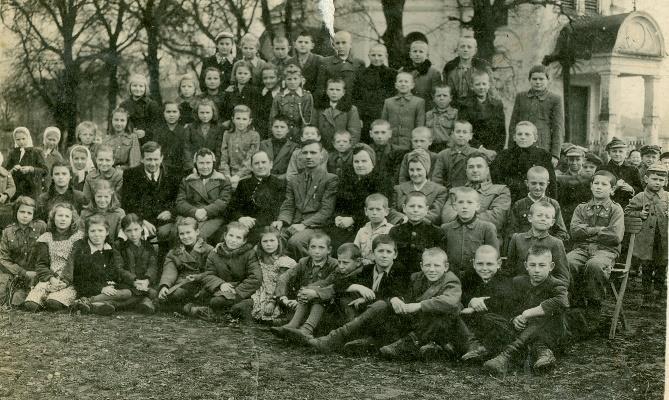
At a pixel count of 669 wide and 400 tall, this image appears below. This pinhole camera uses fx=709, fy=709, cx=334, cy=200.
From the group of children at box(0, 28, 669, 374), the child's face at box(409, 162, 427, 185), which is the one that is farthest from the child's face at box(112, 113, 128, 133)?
the child's face at box(409, 162, 427, 185)

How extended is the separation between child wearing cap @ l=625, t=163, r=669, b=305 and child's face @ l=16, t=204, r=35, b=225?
4.22m

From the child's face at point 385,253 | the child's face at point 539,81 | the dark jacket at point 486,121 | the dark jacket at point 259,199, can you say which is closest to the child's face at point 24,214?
the dark jacket at point 259,199

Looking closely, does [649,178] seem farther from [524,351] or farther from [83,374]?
[83,374]

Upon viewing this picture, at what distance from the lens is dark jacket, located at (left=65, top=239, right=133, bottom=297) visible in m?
4.88

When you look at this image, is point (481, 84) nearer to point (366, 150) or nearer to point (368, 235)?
point (366, 150)

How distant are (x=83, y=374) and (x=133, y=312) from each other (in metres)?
1.20

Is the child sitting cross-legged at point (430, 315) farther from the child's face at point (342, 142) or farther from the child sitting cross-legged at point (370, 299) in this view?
the child's face at point (342, 142)

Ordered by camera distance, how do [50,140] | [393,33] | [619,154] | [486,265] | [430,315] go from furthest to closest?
[393,33], [50,140], [619,154], [486,265], [430,315]

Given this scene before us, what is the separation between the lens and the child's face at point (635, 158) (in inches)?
198

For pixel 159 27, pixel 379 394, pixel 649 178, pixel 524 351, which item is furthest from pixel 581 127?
pixel 379 394

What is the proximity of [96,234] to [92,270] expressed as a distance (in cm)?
25

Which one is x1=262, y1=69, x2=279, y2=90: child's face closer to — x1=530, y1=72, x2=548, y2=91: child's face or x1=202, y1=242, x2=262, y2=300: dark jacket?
x1=202, y1=242, x2=262, y2=300: dark jacket

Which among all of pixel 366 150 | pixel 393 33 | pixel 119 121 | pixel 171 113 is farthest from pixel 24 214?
pixel 393 33

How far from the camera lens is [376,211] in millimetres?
4609
